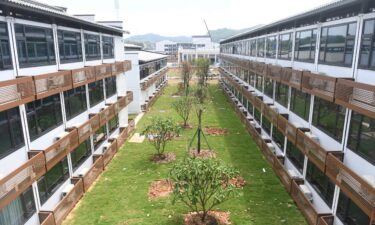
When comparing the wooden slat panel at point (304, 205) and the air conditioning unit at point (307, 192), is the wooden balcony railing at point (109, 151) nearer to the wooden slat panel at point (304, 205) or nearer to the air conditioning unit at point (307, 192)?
the wooden slat panel at point (304, 205)

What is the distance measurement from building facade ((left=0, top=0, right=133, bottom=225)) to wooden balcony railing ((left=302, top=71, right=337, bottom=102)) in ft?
39.5

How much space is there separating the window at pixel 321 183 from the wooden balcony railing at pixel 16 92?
1343 cm

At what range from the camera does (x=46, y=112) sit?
14.6 meters

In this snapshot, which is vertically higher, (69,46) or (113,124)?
(69,46)

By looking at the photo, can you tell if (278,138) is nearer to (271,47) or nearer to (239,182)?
(239,182)

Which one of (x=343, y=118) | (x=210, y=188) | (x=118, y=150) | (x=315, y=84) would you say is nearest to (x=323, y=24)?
(x=315, y=84)

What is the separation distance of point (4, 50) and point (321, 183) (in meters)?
15.1

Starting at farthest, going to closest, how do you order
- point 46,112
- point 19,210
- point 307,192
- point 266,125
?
point 266,125, point 307,192, point 46,112, point 19,210

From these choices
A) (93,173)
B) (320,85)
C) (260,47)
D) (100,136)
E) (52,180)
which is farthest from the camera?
(260,47)

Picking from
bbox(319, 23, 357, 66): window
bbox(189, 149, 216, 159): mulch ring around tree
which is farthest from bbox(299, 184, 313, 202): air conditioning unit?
bbox(189, 149, 216, 159): mulch ring around tree

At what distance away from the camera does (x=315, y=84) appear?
13.9 metres

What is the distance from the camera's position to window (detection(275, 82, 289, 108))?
20323 millimetres

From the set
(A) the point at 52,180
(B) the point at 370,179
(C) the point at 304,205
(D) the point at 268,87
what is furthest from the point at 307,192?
(A) the point at 52,180

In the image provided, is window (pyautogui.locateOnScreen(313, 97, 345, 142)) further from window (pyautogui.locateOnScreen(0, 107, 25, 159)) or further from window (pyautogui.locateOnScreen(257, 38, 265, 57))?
window (pyautogui.locateOnScreen(257, 38, 265, 57))
